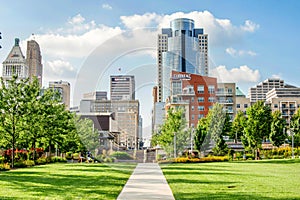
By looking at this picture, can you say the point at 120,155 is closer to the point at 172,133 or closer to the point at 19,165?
the point at 19,165

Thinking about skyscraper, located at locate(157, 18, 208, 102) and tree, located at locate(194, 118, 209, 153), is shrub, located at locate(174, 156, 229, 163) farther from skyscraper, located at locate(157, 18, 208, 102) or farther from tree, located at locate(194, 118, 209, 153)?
skyscraper, located at locate(157, 18, 208, 102)

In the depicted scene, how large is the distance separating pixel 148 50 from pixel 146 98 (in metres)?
2.76

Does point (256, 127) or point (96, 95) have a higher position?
point (96, 95)

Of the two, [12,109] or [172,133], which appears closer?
[12,109]

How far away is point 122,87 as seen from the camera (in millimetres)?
21172

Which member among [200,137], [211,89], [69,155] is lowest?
[69,155]

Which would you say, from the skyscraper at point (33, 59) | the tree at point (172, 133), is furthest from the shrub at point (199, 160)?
the skyscraper at point (33, 59)

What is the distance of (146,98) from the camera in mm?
22250

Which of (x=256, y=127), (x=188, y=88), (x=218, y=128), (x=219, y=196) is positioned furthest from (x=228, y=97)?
(x=219, y=196)

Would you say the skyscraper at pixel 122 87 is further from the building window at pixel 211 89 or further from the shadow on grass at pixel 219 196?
the building window at pixel 211 89

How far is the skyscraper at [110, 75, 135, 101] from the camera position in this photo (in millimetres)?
20297

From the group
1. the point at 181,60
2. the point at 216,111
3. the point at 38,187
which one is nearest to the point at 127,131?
the point at 181,60

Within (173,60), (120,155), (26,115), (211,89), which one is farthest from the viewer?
(211,89)

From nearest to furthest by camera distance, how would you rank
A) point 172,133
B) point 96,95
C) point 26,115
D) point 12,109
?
1. point 96,95
2. point 12,109
3. point 26,115
4. point 172,133
